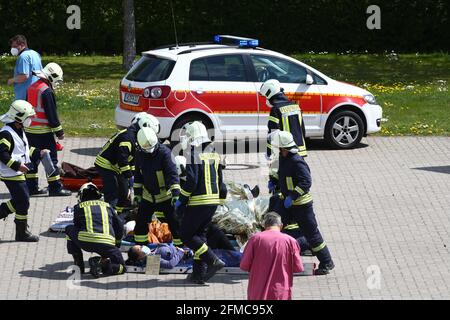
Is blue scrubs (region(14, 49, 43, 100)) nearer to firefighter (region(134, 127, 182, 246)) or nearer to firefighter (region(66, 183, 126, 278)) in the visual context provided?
firefighter (region(134, 127, 182, 246))

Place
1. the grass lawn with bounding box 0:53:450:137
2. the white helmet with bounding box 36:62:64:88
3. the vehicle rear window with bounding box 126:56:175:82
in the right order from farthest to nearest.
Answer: the grass lawn with bounding box 0:53:450:137
the vehicle rear window with bounding box 126:56:175:82
the white helmet with bounding box 36:62:64:88

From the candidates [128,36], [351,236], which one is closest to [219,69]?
[351,236]

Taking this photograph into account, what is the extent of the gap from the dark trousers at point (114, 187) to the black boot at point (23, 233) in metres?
1.07

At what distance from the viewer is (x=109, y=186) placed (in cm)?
1492

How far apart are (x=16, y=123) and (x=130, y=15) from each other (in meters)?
14.1

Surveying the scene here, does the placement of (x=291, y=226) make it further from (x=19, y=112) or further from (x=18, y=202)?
(x=19, y=112)

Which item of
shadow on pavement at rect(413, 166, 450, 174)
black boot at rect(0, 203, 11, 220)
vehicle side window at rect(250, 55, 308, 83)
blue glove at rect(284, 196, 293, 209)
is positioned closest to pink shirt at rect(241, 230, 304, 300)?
blue glove at rect(284, 196, 293, 209)

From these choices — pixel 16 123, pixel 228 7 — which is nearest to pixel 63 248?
pixel 16 123

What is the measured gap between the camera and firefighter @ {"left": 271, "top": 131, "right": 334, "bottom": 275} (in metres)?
13.1

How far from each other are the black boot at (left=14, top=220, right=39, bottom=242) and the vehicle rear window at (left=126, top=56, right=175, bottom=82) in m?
5.22

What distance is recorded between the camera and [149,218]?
44.8ft

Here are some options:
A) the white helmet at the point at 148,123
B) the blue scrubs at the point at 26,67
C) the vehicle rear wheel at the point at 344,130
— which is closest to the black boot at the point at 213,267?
the white helmet at the point at 148,123

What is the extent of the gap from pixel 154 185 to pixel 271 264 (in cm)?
302

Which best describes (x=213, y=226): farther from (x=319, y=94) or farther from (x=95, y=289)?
(x=319, y=94)
